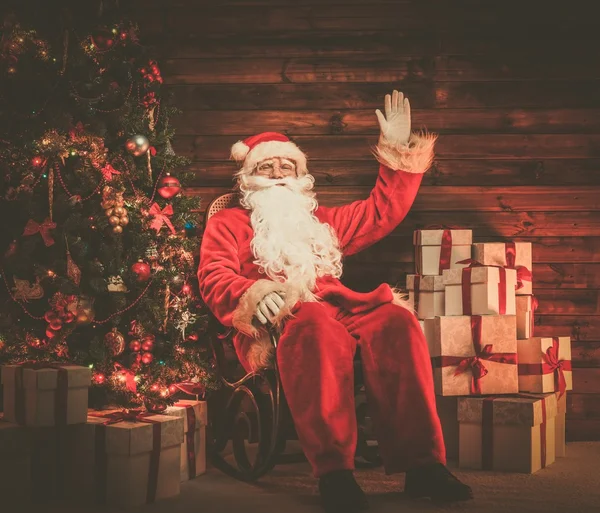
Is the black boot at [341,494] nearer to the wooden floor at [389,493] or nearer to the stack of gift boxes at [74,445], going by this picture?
the wooden floor at [389,493]

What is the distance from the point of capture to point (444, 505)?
7.49ft

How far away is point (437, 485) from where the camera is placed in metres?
2.28

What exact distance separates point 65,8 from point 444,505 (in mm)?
2441

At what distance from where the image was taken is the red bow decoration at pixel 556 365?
3.06m

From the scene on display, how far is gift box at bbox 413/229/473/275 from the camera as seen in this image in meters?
3.20

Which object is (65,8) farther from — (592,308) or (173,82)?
(592,308)

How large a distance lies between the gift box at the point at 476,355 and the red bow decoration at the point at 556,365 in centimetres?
20

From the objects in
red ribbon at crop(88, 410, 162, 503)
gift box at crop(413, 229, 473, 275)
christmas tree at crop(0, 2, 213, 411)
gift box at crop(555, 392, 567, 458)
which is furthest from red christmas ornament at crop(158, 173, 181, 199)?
gift box at crop(555, 392, 567, 458)

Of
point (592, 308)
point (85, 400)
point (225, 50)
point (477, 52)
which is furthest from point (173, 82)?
point (592, 308)

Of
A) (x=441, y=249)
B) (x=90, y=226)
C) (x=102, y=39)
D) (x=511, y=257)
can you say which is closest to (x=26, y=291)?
(x=90, y=226)

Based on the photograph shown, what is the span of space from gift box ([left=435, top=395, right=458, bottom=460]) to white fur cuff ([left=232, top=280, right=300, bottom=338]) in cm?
93

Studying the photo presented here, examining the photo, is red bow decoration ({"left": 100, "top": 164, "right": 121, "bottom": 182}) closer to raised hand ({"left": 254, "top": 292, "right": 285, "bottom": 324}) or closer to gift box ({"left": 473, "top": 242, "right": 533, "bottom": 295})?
raised hand ({"left": 254, "top": 292, "right": 285, "bottom": 324})

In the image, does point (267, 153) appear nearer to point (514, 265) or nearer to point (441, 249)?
point (441, 249)

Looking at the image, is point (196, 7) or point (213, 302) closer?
point (213, 302)
